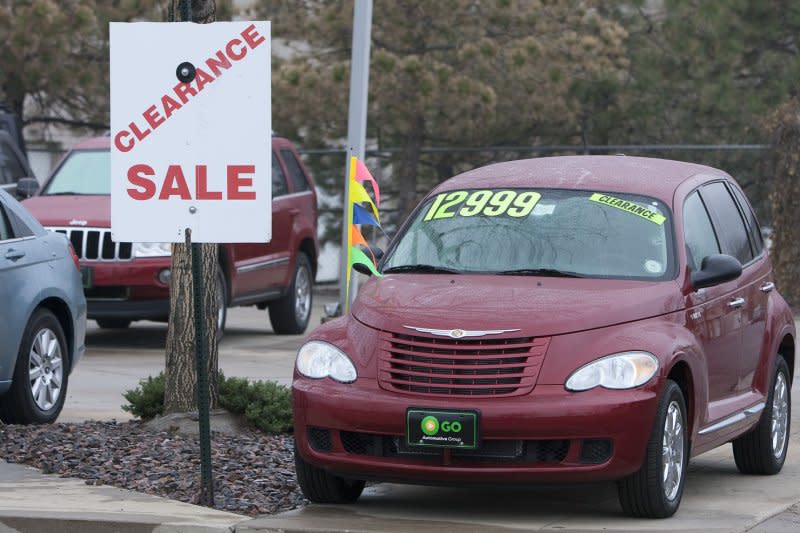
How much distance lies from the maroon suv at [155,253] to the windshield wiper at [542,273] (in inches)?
295

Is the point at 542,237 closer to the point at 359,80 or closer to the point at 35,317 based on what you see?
the point at 35,317

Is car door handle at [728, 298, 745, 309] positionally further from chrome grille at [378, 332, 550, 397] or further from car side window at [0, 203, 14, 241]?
car side window at [0, 203, 14, 241]

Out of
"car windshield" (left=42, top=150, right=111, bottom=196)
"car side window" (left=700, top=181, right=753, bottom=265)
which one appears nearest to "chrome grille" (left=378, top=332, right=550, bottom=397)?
"car side window" (left=700, top=181, right=753, bottom=265)

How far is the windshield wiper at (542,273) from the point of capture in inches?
337

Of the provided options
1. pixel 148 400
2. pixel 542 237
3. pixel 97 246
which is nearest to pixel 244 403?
pixel 148 400

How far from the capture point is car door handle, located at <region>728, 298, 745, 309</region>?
9.06 metres

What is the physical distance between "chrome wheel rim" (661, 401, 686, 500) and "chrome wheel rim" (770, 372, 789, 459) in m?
1.64

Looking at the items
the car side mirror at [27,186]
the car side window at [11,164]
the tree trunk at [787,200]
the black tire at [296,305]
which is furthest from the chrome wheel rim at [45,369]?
the tree trunk at [787,200]

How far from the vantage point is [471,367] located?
7738 millimetres

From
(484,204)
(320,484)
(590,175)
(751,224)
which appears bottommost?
(320,484)

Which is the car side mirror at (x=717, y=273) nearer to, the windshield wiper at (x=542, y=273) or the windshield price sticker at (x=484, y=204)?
the windshield wiper at (x=542, y=273)

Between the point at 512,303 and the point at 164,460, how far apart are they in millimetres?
2342

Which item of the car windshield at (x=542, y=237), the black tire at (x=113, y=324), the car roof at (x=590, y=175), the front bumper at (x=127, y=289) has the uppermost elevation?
the car roof at (x=590, y=175)

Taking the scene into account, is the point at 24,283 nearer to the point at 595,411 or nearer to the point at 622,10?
the point at 595,411
